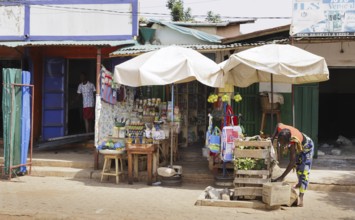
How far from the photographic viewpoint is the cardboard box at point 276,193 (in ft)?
23.0

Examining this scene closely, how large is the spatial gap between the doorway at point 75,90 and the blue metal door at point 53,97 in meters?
1.22

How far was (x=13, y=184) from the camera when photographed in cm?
905

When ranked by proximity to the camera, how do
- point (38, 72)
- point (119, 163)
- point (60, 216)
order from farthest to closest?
point (38, 72) < point (119, 163) < point (60, 216)

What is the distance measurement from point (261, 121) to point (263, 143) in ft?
11.0

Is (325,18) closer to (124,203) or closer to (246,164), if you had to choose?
(246,164)

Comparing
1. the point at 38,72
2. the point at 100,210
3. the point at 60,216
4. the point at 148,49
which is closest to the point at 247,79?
the point at 148,49

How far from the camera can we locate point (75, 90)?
15016mm

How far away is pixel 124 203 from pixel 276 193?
8.58 feet

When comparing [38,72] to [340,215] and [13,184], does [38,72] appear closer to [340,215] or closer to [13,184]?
[13,184]

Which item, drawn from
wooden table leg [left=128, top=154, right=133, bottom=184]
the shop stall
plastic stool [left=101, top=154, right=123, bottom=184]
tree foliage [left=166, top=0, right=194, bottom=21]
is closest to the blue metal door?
the shop stall

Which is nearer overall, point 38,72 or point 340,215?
point 340,215

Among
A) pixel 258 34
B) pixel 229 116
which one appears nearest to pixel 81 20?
pixel 258 34

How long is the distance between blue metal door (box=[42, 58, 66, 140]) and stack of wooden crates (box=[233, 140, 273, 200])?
23.2ft

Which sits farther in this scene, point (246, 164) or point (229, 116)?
point (229, 116)
